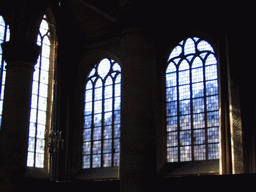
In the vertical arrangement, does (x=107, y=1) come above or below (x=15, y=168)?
above

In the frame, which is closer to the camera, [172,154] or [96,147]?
[172,154]

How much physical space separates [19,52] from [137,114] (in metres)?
6.26

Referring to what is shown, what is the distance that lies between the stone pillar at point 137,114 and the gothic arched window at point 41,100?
1052 centimetres

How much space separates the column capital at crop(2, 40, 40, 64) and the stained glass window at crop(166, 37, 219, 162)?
6.71 m

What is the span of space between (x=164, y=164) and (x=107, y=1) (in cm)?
680

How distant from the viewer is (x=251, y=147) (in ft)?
50.8

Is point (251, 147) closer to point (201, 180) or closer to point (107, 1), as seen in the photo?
point (201, 180)

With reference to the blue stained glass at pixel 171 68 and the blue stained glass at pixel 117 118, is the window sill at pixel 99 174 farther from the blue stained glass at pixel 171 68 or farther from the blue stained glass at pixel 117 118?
the blue stained glass at pixel 171 68

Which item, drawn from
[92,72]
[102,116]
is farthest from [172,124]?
[92,72]

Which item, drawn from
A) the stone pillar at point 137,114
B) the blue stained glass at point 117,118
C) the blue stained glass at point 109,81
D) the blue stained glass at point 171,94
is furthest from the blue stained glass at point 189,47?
the stone pillar at point 137,114

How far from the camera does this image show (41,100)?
2019cm

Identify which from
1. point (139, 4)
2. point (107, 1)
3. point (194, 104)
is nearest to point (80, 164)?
point (194, 104)

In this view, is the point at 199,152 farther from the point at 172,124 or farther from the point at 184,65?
the point at 184,65

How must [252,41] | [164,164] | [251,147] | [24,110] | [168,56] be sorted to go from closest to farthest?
[24,110] < [251,147] < [252,41] < [164,164] < [168,56]
